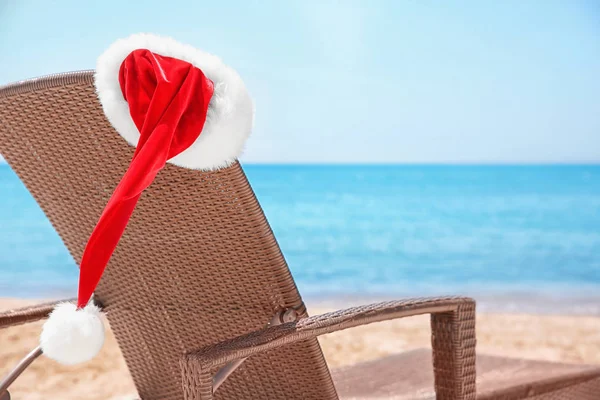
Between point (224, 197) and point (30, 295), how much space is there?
540cm

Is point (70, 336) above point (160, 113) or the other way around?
the other way around

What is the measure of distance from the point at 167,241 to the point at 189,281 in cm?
9

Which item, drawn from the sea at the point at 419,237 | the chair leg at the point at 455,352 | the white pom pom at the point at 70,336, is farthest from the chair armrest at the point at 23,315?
the sea at the point at 419,237

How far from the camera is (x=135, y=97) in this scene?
2.76 feet

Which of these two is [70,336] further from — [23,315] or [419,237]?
[419,237]

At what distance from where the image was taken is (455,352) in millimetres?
1107

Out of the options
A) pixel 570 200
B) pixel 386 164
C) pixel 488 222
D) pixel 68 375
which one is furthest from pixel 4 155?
pixel 386 164

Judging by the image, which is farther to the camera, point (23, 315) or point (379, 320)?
point (23, 315)

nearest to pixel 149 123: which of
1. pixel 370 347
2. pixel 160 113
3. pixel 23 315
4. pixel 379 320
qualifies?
pixel 160 113

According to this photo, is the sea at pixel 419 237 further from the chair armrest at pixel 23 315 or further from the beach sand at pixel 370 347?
the chair armrest at pixel 23 315

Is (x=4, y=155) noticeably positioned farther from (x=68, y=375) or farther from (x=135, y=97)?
(x=68, y=375)

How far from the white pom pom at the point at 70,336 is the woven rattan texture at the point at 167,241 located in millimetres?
199

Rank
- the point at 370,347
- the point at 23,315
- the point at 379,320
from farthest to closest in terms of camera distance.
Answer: the point at 370,347, the point at 23,315, the point at 379,320

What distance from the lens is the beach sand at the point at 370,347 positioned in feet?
8.83
